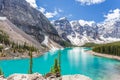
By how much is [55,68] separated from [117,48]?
448ft

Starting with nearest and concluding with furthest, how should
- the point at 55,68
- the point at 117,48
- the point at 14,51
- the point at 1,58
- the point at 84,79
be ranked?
the point at 84,79
the point at 55,68
the point at 1,58
the point at 14,51
the point at 117,48

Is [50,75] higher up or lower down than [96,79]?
higher up

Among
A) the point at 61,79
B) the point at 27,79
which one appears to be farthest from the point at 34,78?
the point at 61,79

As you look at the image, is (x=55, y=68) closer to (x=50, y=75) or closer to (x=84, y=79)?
(x=50, y=75)

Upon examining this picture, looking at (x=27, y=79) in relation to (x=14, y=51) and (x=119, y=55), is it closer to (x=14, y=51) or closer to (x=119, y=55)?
(x=14, y=51)

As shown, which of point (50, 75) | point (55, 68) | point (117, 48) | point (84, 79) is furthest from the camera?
point (117, 48)

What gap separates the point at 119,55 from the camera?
186 meters

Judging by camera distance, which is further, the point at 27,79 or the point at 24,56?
the point at 24,56

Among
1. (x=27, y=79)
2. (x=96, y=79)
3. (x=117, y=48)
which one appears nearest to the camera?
(x=27, y=79)

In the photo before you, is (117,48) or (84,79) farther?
(117,48)

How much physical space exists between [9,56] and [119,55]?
91.7 metres

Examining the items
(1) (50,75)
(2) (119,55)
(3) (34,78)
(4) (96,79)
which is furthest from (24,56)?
(3) (34,78)

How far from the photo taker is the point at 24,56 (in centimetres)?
18200

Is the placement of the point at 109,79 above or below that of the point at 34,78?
below
